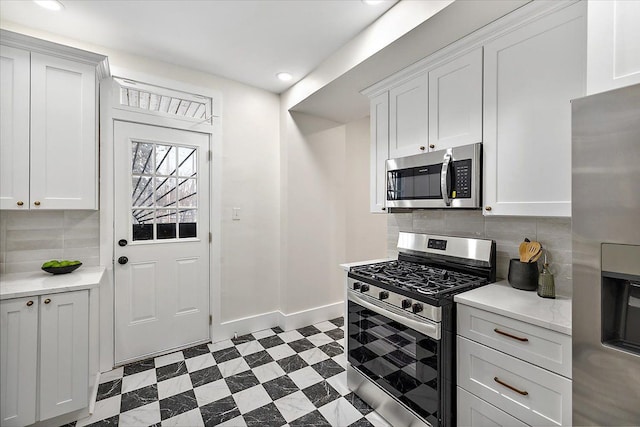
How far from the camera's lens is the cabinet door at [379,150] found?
8.10 feet

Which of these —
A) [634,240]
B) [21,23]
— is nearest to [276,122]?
[21,23]

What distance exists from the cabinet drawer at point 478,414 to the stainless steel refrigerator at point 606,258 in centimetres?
42

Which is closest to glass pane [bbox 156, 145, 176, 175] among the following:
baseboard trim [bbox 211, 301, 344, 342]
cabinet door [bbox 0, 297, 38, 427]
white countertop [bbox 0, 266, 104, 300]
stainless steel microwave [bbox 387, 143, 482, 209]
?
white countertop [bbox 0, 266, 104, 300]

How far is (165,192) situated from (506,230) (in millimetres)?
2792

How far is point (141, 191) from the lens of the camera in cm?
260

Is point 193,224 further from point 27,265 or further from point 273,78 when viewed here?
point 273,78

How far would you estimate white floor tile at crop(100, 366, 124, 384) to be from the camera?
90.7 inches

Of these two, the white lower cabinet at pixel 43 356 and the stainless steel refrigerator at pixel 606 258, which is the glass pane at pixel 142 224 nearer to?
the white lower cabinet at pixel 43 356

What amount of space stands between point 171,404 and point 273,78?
9.53 ft

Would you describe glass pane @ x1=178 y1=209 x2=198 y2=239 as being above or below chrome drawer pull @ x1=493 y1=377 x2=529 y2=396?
above

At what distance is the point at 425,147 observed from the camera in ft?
7.00

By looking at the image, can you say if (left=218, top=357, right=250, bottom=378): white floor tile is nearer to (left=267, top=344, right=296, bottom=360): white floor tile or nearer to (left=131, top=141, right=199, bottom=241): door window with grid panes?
(left=267, top=344, right=296, bottom=360): white floor tile

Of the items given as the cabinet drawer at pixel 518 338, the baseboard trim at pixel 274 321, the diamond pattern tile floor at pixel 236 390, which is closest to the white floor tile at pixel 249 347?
the diamond pattern tile floor at pixel 236 390

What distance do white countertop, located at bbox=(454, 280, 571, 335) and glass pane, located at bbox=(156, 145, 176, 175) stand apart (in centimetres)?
258
